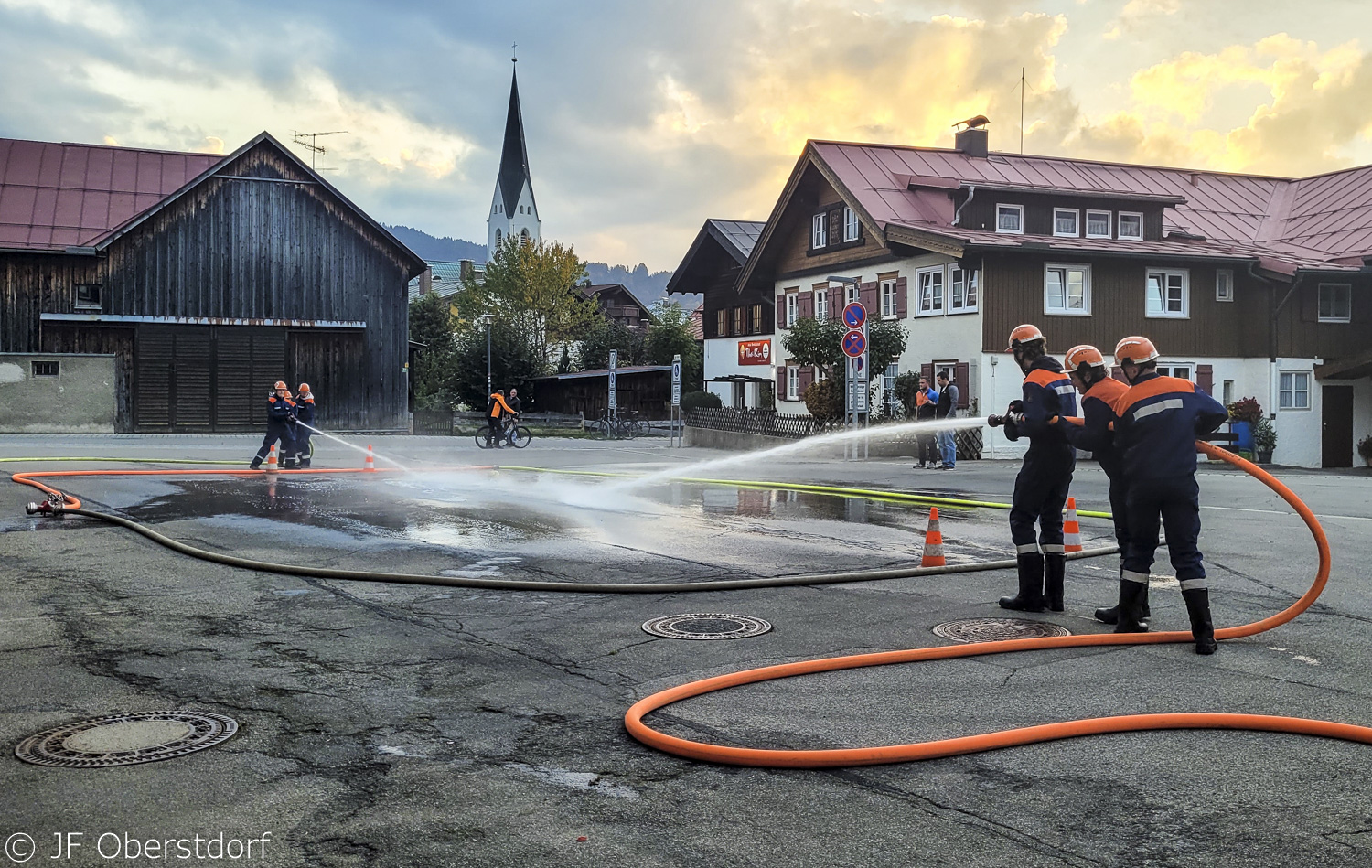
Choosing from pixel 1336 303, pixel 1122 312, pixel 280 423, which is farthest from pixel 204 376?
pixel 1336 303

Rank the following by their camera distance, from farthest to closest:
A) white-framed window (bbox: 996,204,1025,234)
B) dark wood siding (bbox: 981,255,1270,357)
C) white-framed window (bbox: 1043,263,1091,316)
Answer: white-framed window (bbox: 996,204,1025,234) < white-framed window (bbox: 1043,263,1091,316) < dark wood siding (bbox: 981,255,1270,357)

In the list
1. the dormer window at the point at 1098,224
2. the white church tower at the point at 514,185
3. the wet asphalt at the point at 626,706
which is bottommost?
the wet asphalt at the point at 626,706

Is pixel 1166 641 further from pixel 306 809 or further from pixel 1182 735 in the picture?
pixel 306 809

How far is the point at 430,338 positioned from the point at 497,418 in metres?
47.4

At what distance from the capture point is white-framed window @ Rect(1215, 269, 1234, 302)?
113ft

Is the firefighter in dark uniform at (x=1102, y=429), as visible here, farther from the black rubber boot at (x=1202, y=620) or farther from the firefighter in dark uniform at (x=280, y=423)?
the firefighter in dark uniform at (x=280, y=423)

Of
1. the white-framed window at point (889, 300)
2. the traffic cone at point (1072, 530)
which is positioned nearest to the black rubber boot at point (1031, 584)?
the traffic cone at point (1072, 530)

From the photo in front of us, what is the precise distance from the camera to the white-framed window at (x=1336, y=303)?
35.3 m

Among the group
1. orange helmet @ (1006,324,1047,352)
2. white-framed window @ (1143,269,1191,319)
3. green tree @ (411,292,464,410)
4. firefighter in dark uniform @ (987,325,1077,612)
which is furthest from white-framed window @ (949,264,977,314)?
green tree @ (411,292,464,410)

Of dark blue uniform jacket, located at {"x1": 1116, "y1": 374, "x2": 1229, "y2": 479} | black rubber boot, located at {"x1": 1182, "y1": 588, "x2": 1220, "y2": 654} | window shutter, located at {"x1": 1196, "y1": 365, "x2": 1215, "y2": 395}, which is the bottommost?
black rubber boot, located at {"x1": 1182, "y1": 588, "x2": 1220, "y2": 654}

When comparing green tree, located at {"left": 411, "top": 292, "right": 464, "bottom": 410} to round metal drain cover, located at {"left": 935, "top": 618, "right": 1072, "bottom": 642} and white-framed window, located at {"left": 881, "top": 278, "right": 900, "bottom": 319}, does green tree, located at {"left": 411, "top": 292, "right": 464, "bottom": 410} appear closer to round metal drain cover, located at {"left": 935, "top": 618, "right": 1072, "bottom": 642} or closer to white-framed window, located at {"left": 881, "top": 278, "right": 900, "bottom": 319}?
white-framed window, located at {"left": 881, "top": 278, "right": 900, "bottom": 319}

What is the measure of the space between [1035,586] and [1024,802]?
12.8 feet

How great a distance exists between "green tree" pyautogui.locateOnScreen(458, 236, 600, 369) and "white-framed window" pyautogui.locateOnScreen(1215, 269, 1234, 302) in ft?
141

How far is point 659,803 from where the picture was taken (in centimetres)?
399
